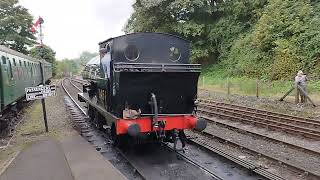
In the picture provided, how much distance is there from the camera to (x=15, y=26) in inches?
1711

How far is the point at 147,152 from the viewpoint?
34.9 feet

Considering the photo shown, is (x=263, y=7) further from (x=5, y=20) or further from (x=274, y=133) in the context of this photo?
(x=5, y=20)

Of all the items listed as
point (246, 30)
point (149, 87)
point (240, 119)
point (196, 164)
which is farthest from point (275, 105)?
point (246, 30)

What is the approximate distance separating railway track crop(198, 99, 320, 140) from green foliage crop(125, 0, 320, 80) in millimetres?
7267

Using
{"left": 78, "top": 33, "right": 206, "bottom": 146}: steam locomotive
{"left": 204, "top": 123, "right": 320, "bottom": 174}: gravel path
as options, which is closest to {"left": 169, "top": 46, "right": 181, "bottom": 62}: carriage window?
{"left": 78, "top": 33, "right": 206, "bottom": 146}: steam locomotive

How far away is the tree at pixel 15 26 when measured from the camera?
4256 cm

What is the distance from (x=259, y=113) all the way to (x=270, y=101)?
352cm

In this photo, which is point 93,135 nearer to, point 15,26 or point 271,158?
point 271,158

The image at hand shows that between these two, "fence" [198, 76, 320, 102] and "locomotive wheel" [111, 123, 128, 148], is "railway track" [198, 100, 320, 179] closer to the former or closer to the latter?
"locomotive wheel" [111, 123, 128, 148]

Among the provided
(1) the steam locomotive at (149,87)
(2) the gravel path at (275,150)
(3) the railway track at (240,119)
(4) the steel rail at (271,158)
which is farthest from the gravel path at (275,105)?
(1) the steam locomotive at (149,87)

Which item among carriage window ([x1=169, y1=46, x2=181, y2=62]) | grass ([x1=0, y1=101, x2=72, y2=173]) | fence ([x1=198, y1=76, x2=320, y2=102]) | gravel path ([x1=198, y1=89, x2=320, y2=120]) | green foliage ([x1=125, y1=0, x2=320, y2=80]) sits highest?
green foliage ([x1=125, y1=0, x2=320, y2=80])

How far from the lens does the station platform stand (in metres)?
8.07

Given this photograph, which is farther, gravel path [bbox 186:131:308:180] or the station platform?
gravel path [bbox 186:131:308:180]

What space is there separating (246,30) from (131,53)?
2393cm
